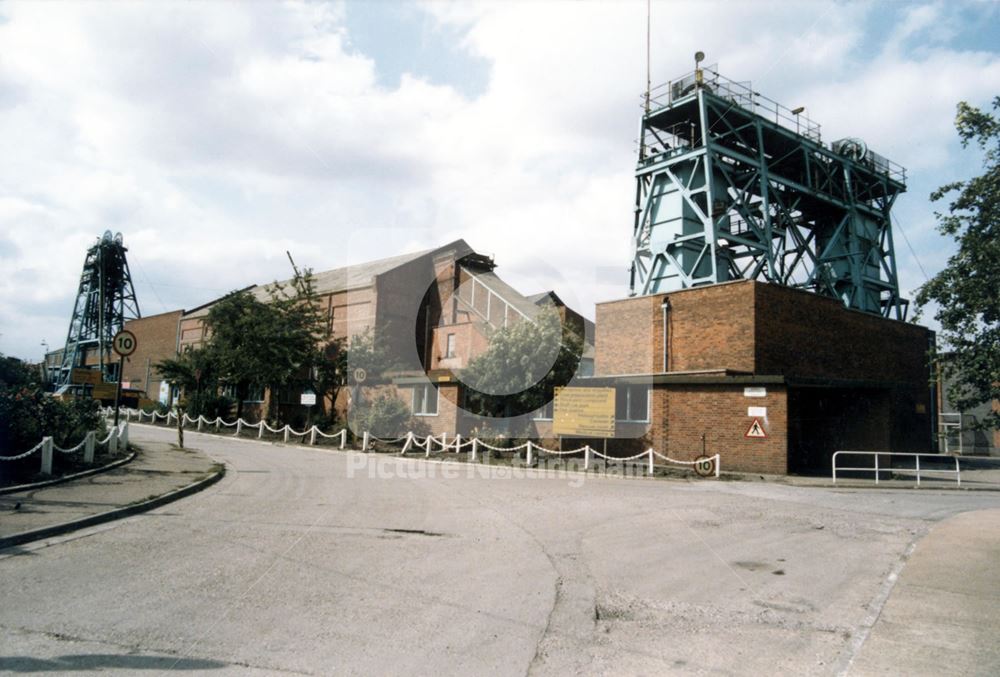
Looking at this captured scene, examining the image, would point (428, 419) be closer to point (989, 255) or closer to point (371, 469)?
point (371, 469)

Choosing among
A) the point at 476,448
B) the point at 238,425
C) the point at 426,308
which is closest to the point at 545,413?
the point at 476,448

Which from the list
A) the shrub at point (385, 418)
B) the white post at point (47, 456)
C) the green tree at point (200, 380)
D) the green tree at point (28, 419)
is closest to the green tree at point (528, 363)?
the shrub at point (385, 418)

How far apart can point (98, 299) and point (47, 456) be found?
7097cm

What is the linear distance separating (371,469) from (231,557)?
484 inches

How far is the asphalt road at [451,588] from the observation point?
4.94 m

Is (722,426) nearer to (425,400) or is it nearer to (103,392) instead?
(425,400)

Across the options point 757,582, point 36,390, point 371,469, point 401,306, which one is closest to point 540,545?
point 757,582

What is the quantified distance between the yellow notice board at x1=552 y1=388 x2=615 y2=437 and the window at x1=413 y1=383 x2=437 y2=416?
915 cm

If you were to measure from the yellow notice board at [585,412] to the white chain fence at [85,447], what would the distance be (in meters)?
13.4

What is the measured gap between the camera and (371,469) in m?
19.9

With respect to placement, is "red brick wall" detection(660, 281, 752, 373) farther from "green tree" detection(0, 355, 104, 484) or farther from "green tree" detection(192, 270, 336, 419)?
"green tree" detection(192, 270, 336, 419)

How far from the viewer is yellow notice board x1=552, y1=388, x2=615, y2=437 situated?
71.3 feet

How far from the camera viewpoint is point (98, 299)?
74.0 m

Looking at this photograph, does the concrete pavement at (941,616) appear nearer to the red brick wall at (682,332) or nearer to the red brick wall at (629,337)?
the red brick wall at (682,332)
